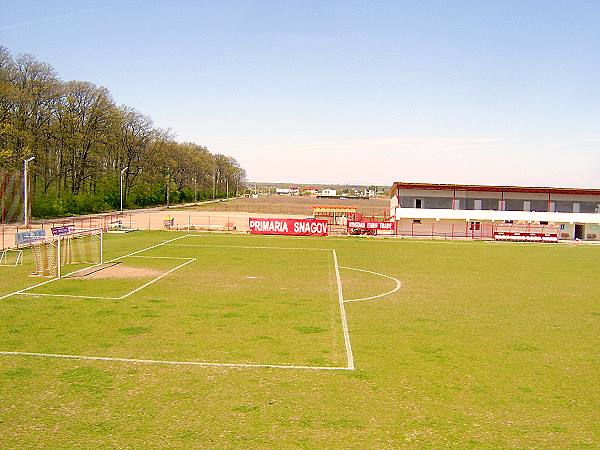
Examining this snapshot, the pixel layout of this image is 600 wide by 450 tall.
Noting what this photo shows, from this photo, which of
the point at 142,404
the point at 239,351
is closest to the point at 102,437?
the point at 142,404

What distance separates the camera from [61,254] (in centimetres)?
3638

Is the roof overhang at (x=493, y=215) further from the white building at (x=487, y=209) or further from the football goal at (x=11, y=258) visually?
the football goal at (x=11, y=258)

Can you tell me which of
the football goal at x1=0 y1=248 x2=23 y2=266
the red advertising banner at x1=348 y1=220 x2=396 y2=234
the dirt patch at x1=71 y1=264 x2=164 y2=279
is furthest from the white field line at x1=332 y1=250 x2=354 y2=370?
the red advertising banner at x1=348 y1=220 x2=396 y2=234

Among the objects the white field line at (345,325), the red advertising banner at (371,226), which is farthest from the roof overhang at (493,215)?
the white field line at (345,325)

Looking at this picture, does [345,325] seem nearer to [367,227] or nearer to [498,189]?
[367,227]

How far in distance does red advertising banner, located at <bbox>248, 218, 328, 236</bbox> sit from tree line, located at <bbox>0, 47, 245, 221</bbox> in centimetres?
2723

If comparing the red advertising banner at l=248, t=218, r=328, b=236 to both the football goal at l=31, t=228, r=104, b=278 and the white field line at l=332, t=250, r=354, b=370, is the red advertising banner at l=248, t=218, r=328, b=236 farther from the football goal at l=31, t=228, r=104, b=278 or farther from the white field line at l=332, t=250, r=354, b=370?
the white field line at l=332, t=250, r=354, b=370

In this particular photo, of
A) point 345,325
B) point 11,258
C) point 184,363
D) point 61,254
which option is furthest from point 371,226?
point 184,363

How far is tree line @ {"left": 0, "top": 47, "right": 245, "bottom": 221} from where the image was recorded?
65.6 metres

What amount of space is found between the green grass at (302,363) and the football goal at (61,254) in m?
1.23

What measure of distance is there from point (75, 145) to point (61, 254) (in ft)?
155

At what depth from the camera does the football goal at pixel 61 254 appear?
29703mm

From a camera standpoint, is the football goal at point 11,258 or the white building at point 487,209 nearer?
the football goal at point 11,258

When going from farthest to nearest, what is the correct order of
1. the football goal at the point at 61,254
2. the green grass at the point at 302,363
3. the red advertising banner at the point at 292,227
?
the red advertising banner at the point at 292,227
the football goal at the point at 61,254
the green grass at the point at 302,363
